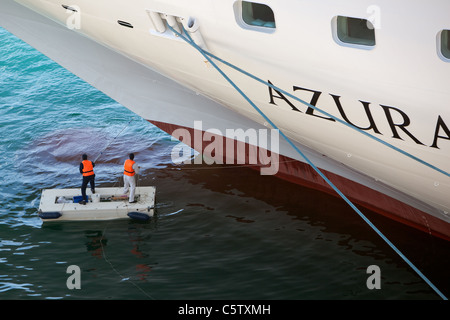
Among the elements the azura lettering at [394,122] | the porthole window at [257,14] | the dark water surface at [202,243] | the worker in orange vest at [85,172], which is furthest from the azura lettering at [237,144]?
the porthole window at [257,14]

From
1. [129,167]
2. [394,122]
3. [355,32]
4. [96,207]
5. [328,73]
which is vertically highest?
[355,32]

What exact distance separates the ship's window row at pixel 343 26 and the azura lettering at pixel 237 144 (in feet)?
11.6

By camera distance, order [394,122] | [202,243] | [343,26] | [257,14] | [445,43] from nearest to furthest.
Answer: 1. [445,43]
2. [343,26]
3. [394,122]
4. [257,14]
5. [202,243]

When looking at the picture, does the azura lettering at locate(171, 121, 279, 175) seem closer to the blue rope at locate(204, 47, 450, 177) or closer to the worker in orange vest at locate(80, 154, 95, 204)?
the worker in orange vest at locate(80, 154, 95, 204)

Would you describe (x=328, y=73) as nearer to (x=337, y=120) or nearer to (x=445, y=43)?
(x=337, y=120)

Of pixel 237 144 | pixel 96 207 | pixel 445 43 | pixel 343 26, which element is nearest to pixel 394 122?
pixel 445 43

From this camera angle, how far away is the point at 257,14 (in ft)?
29.7

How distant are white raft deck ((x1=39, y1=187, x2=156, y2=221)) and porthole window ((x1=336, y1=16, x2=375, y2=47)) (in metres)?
6.07

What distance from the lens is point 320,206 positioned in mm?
12945

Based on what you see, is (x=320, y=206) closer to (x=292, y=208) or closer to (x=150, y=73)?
(x=292, y=208)

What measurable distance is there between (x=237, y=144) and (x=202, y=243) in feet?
7.98

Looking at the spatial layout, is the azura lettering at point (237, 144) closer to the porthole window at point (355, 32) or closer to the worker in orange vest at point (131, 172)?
the worker in orange vest at point (131, 172)

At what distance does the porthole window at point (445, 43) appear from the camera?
7.79 meters

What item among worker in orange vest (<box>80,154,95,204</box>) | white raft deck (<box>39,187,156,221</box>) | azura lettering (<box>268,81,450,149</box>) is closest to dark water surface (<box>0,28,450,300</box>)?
white raft deck (<box>39,187,156,221</box>)
